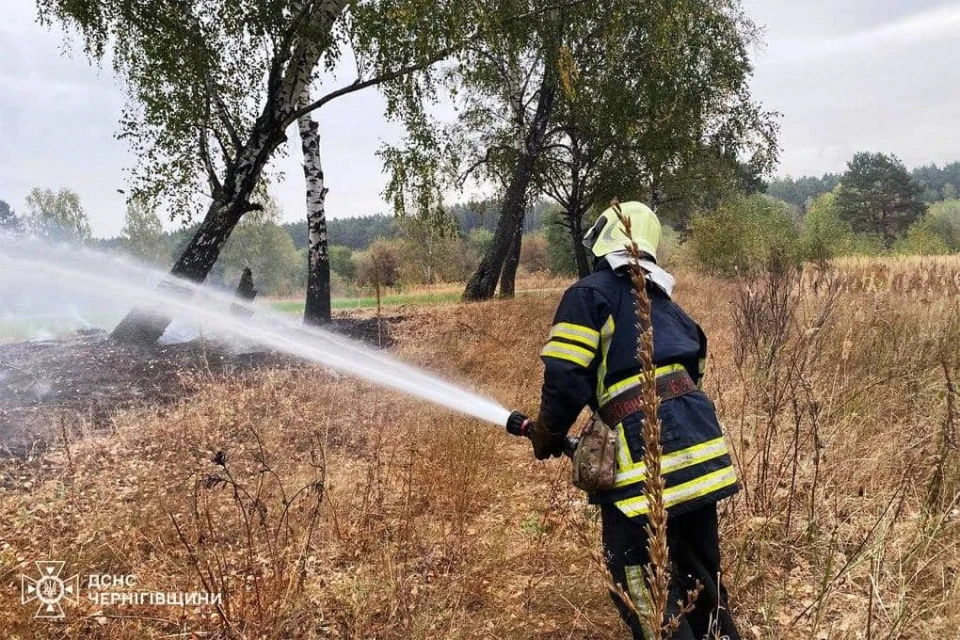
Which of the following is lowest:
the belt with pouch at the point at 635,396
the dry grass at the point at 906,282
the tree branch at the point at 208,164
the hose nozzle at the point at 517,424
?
the hose nozzle at the point at 517,424

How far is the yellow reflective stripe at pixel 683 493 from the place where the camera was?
1942mm

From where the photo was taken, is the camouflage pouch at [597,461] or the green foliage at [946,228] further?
the green foliage at [946,228]

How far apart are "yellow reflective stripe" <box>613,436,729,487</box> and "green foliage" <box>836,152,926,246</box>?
208ft

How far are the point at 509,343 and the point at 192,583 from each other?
4770 mm

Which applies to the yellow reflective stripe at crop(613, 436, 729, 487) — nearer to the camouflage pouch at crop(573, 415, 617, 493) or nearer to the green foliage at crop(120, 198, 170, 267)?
the camouflage pouch at crop(573, 415, 617, 493)

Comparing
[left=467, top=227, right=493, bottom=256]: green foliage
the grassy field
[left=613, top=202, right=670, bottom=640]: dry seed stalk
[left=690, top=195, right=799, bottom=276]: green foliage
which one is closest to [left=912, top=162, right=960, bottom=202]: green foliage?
[left=467, top=227, right=493, bottom=256]: green foliage

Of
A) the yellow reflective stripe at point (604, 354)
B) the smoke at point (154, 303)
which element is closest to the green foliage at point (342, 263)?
the smoke at point (154, 303)

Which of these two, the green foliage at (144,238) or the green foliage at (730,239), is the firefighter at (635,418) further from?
the green foliage at (144,238)

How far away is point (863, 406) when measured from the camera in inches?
157

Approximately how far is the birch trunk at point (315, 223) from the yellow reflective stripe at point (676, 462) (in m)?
7.97

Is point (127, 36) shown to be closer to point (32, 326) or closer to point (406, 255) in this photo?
point (32, 326)

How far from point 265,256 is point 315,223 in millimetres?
59597

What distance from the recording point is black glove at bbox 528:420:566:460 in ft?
7.12

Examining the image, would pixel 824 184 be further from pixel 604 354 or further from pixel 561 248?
pixel 604 354
